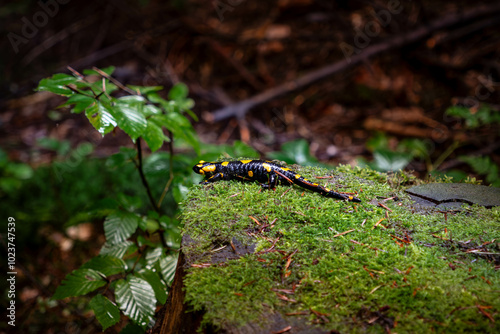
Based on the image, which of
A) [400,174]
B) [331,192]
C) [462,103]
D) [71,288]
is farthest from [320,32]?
[71,288]

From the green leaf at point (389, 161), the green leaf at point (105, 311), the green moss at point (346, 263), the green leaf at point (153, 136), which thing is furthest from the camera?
the green leaf at point (389, 161)

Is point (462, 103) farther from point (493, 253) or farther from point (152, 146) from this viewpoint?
point (152, 146)

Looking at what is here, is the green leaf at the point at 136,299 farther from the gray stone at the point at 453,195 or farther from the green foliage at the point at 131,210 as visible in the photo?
the gray stone at the point at 453,195

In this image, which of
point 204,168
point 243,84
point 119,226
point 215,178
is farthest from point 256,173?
point 243,84

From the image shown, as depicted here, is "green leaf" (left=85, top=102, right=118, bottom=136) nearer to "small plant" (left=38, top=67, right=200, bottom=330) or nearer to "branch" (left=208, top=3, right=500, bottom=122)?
"small plant" (left=38, top=67, right=200, bottom=330)

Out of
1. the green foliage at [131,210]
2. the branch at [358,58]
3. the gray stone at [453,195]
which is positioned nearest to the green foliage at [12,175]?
the green foliage at [131,210]
